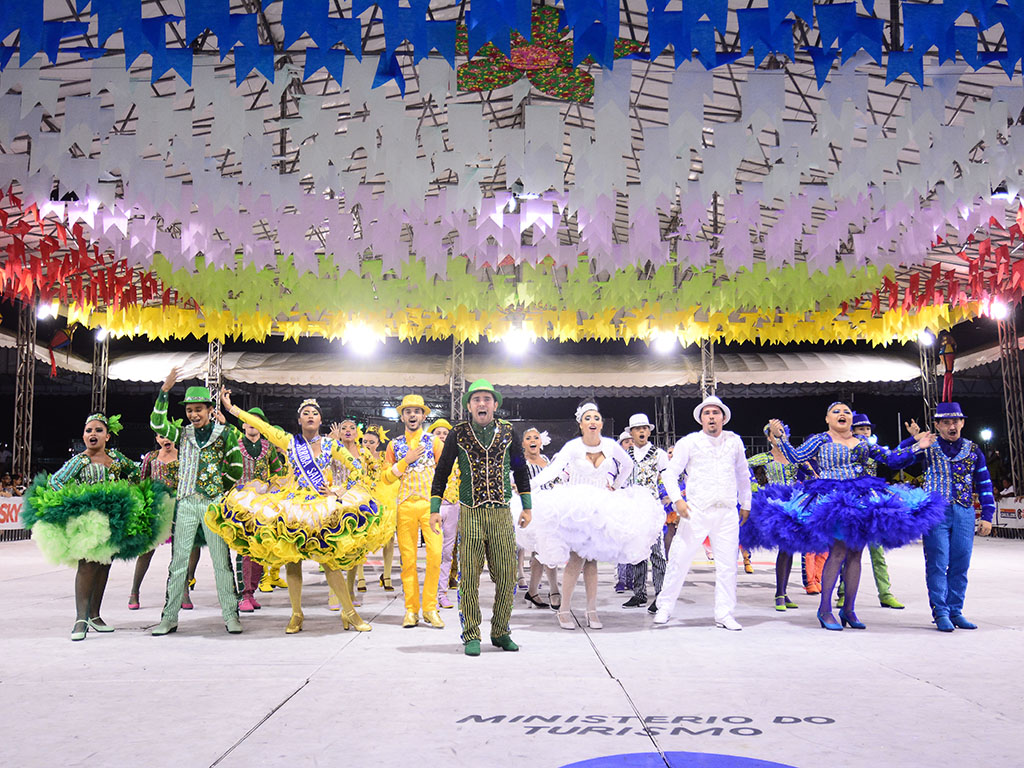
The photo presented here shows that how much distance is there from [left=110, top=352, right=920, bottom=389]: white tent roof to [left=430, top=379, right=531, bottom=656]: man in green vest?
16.6 metres

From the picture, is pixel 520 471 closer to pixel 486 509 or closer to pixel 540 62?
pixel 486 509

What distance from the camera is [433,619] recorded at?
6164mm

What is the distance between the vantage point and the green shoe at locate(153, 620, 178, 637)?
5.71 metres

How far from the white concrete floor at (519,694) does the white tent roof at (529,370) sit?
16.0m

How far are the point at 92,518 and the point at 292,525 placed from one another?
132cm

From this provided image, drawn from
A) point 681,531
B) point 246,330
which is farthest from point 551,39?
point 246,330

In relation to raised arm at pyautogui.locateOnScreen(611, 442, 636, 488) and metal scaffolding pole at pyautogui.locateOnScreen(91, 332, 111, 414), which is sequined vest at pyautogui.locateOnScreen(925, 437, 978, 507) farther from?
metal scaffolding pole at pyautogui.locateOnScreen(91, 332, 111, 414)

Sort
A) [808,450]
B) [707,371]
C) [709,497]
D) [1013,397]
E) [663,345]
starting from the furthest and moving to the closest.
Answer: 1. [663,345]
2. [707,371]
3. [1013,397]
4. [808,450]
5. [709,497]

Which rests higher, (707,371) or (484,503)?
(707,371)

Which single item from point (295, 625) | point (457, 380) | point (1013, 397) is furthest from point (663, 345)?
point (295, 625)

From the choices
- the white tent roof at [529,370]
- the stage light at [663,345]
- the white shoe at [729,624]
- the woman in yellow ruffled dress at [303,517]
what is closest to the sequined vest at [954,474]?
the white shoe at [729,624]

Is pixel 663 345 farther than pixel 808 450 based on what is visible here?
Yes

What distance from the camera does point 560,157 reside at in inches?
586

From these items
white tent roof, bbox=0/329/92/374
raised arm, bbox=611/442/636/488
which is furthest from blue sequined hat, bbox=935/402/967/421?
white tent roof, bbox=0/329/92/374
